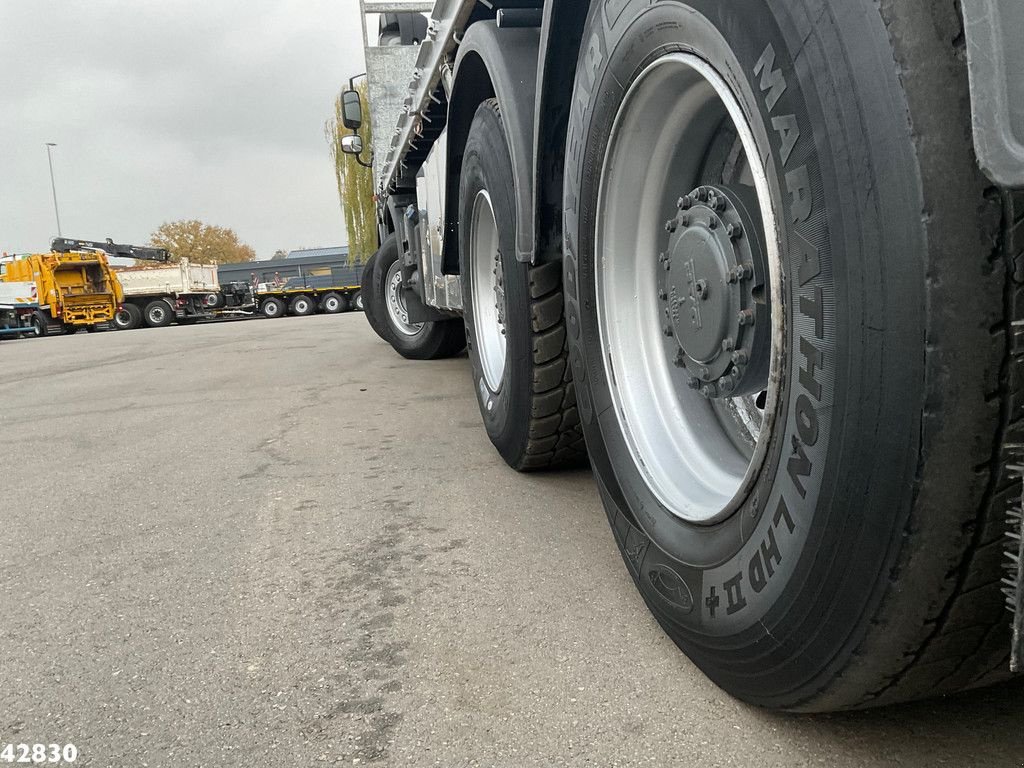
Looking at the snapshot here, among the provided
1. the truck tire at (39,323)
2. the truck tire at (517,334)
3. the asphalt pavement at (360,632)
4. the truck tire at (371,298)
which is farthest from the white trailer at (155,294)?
the truck tire at (517,334)

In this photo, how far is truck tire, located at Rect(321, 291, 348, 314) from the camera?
90.7 feet

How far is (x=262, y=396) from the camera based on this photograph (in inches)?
224

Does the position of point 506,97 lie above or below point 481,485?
above

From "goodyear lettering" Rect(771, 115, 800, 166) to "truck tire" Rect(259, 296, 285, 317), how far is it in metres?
27.8

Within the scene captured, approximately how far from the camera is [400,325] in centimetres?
790

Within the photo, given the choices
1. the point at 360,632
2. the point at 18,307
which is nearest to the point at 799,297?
the point at 360,632

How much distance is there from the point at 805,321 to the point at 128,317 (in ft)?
89.6

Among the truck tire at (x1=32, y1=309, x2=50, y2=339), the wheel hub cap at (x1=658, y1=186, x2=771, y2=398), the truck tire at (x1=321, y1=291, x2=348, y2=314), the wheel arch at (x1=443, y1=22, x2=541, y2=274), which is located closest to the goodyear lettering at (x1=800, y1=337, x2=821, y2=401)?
the wheel hub cap at (x1=658, y1=186, x2=771, y2=398)

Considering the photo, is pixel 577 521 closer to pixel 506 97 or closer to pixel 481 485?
pixel 481 485

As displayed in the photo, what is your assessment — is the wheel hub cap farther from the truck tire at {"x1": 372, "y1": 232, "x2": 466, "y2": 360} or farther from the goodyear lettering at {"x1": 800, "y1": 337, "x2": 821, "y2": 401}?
the truck tire at {"x1": 372, "y1": 232, "x2": 466, "y2": 360}

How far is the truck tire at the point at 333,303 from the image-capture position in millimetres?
27656

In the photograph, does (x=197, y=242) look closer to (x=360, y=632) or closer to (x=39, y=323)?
(x=39, y=323)

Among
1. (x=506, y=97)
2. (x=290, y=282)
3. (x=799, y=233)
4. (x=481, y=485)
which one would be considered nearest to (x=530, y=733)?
(x=799, y=233)

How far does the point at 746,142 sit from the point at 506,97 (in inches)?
52.3
